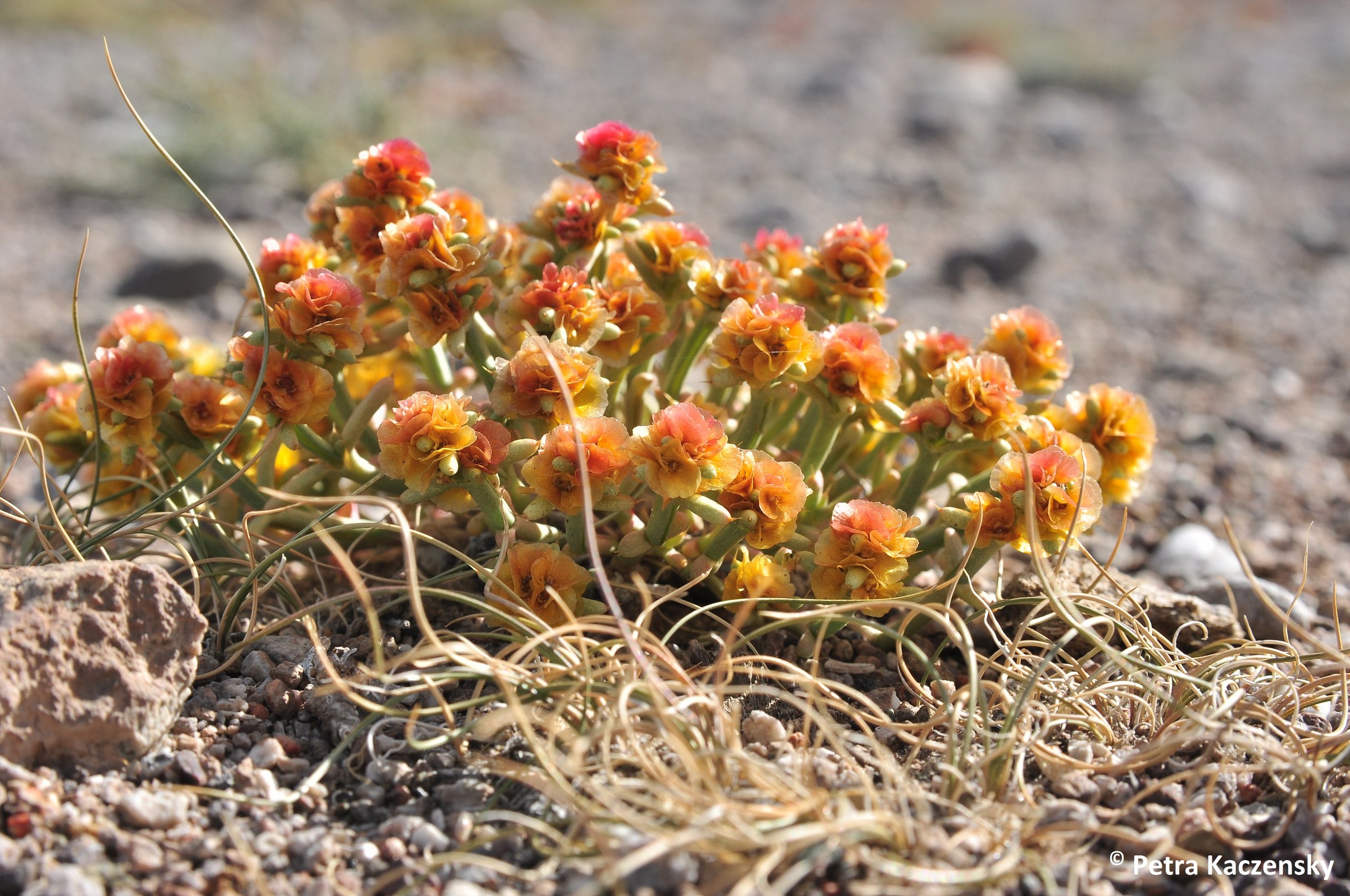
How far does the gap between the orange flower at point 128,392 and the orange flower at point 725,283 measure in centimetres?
85

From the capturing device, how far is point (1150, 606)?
1.93m

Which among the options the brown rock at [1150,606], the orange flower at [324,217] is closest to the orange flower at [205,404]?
the orange flower at [324,217]

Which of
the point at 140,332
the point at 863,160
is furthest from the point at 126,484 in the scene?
the point at 863,160

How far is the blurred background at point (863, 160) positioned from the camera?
348 centimetres

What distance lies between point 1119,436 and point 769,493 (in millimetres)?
656

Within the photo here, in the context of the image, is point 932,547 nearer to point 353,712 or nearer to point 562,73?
point 353,712

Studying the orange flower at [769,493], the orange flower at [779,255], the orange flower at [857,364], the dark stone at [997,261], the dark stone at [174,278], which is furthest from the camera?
the dark stone at [997,261]

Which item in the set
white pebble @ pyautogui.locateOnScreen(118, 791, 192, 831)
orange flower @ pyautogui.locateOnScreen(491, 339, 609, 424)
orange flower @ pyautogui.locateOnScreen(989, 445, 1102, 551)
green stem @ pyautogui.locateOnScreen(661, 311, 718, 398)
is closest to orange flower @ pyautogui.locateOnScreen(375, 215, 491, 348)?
orange flower @ pyautogui.locateOnScreen(491, 339, 609, 424)

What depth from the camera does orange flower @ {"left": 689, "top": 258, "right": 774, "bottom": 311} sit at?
1.79 metres

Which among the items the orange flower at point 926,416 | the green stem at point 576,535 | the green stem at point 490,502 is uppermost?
the orange flower at point 926,416

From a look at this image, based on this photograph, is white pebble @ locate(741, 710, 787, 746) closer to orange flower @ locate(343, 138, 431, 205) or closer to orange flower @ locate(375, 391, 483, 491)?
orange flower @ locate(375, 391, 483, 491)

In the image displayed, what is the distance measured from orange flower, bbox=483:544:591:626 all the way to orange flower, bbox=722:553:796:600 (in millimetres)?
217

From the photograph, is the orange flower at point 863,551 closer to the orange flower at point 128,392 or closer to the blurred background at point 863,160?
the blurred background at point 863,160

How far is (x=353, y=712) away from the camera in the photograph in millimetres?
1583
